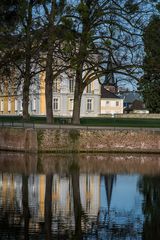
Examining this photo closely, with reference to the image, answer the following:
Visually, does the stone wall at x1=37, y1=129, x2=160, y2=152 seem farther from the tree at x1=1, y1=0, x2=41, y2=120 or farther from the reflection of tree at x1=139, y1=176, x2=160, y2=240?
the reflection of tree at x1=139, y1=176, x2=160, y2=240

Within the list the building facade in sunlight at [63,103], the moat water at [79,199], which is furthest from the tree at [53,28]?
the building facade in sunlight at [63,103]

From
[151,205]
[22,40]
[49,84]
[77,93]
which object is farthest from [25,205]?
[77,93]

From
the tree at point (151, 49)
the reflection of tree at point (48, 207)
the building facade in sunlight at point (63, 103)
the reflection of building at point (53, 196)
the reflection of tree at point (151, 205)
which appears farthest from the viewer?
the building facade in sunlight at point (63, 103)

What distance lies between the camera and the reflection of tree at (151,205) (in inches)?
538

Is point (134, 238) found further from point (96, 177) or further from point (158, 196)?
point (96, 177)

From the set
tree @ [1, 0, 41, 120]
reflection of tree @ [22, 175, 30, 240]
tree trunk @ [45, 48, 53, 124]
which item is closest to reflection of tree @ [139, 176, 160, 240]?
reflection of tree @ [22, 175, 30, 240]

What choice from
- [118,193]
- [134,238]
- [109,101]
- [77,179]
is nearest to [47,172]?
[77,179]

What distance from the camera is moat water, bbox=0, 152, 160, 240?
44.9 feet

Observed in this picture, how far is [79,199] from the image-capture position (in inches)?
726

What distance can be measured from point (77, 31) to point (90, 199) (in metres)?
18.5

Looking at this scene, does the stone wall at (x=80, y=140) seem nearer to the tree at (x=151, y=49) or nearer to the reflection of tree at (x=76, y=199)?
the tree at (x=151, y=49)

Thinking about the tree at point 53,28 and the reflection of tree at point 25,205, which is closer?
the reflection of tree at point 25,205

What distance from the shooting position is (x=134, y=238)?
13.0 metres

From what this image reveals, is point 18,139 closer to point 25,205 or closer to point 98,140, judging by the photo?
point 98,140
